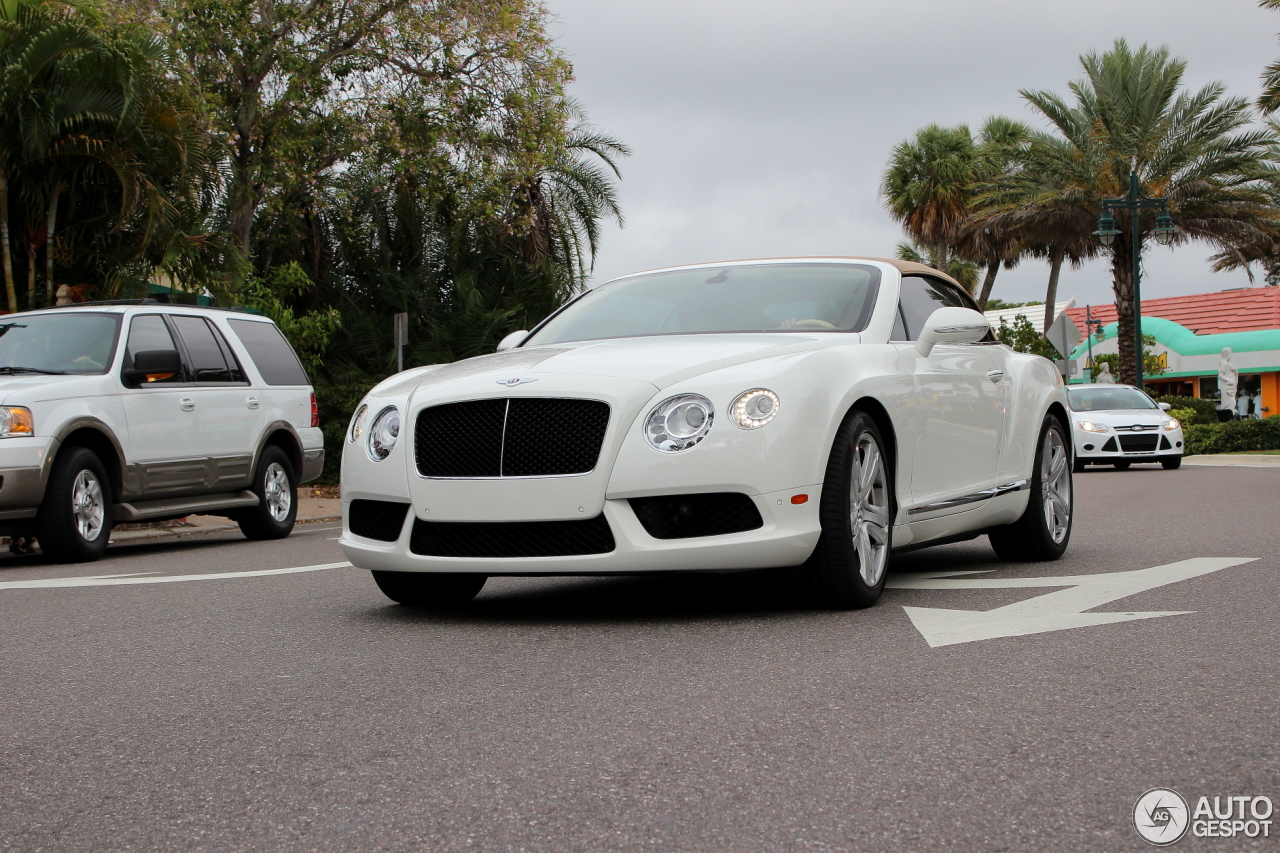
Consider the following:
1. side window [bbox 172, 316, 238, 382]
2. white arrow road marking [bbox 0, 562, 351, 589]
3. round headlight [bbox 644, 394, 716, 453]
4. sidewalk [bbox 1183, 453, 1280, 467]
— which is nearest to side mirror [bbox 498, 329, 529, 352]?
round headlight [bbox 644, 394, 716, 453]

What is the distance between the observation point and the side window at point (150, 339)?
35.9 ft

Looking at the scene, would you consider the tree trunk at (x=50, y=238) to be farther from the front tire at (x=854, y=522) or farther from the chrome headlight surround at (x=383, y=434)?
the front tire at (x=854, y=522)

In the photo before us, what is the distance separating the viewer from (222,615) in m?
6.61

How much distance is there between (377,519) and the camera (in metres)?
6.20

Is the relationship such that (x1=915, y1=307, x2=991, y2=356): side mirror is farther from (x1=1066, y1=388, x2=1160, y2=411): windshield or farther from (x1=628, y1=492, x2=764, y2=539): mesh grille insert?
(x1=1066, y1=388, x2=1160, y2=411): windshield

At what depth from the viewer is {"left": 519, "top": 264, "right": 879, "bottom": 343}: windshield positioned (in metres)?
6.77

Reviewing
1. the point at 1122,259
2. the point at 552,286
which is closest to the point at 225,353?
the point at 552,286

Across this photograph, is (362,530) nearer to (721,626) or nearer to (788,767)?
(721,626)

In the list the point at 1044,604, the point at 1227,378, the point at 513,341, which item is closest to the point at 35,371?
the point at 513,341

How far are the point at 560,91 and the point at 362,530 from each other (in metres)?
17.8

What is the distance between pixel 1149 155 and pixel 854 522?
95.8ft

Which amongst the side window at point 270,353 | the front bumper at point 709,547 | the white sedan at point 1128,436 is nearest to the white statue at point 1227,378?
the white sedan at point 1128,436

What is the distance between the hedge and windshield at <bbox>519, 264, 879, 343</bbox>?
26.6 meters

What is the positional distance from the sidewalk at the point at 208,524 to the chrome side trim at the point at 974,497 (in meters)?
6.21
